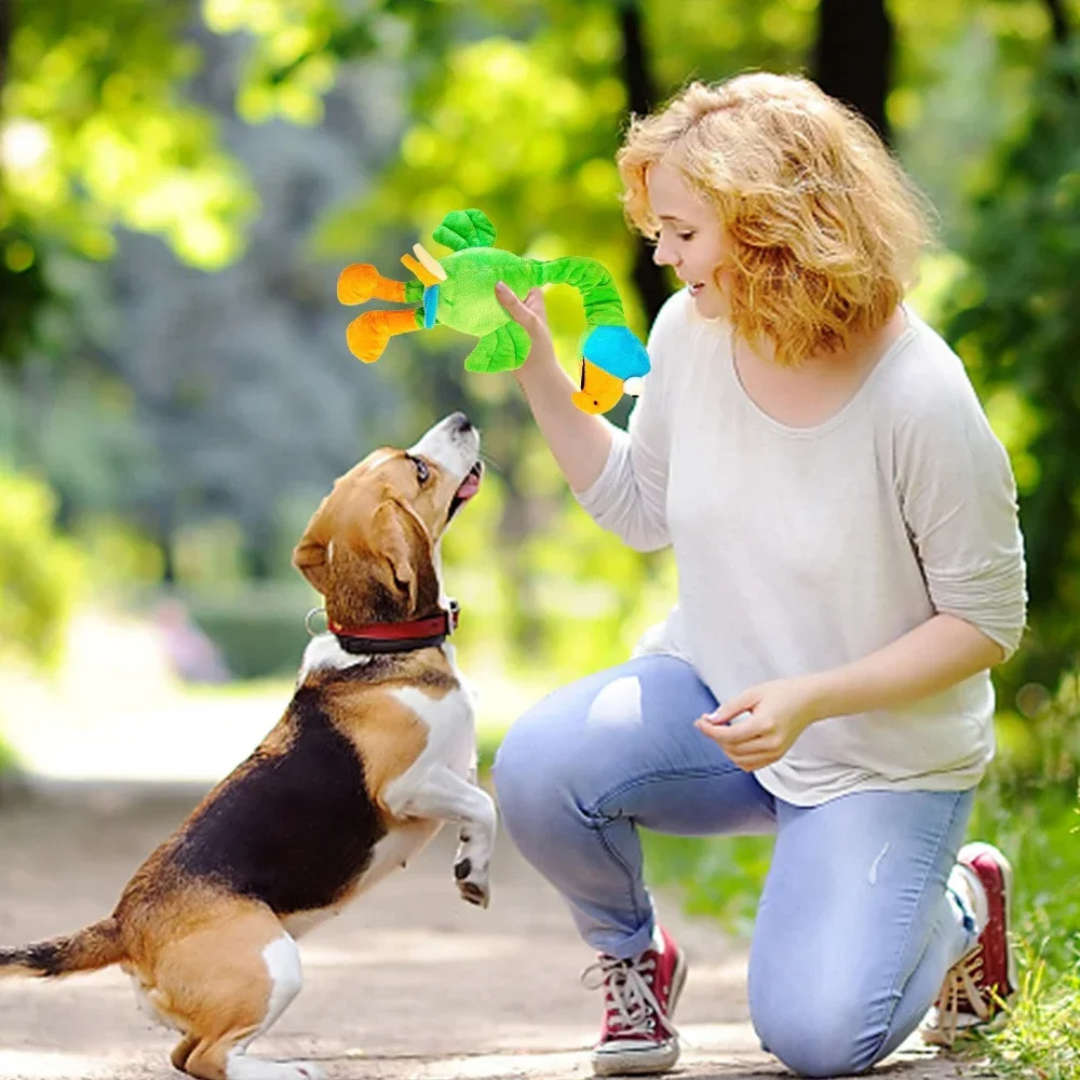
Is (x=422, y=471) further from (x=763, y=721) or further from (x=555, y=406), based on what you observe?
(x=763, y=721)

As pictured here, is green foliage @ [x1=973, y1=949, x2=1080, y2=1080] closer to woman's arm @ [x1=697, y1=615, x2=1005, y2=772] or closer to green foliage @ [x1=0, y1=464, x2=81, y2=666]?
woman's arm @ [x1=697, y1=615, x2=1005, y2=772]

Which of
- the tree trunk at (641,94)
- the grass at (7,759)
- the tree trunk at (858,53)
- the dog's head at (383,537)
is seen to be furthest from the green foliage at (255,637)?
the dog's head at (383,537)

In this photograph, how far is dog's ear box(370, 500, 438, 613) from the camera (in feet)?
12.2

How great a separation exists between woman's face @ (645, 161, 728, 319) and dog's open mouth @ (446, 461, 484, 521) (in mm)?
703

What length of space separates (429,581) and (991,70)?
1108cm

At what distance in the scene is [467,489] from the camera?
4.04 meters

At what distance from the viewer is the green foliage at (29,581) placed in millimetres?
18188

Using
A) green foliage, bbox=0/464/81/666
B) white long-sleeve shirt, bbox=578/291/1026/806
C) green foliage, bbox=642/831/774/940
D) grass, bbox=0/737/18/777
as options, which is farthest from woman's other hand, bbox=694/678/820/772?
green foliage, bbox=0/464/81/666

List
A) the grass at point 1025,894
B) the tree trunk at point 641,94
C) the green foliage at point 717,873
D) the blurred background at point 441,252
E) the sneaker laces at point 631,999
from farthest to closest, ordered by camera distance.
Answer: the tree trunk at point 641,94 < the blurred background at point 441,252 < the green foliage at point 717,873 < the sneaker laces at point 631,999 < the grass at point 1025,894

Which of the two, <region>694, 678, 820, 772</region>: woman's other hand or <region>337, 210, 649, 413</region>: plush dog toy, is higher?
<region>337, 210, 649, 413</region>: plush dog toy

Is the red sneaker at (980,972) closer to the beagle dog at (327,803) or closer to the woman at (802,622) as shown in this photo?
the woman at (802,622)

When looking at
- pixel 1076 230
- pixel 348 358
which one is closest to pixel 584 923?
pixel 1076 230

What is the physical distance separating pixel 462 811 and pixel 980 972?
45.2 inches

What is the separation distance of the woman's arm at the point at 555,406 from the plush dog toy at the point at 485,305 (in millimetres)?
31
